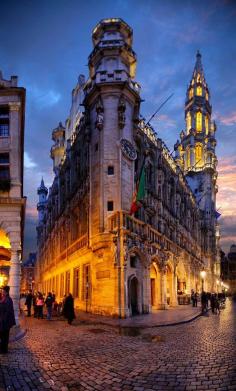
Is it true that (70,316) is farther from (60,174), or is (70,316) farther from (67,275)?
(60,174)

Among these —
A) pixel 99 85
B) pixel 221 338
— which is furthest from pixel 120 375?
pixel 99 85

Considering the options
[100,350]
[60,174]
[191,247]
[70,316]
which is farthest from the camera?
[191,247]

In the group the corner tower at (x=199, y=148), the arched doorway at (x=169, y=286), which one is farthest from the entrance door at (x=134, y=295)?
the corner tower at (x=199, y=148)

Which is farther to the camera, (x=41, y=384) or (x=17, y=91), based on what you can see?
(x=17, y=91)

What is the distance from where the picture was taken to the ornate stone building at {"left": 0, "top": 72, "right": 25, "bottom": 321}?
20.2 metres

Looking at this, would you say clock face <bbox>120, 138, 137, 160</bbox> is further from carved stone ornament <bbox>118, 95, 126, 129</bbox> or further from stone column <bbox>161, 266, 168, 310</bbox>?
stone column <bbox>161, 266, 168, 310</bbox>

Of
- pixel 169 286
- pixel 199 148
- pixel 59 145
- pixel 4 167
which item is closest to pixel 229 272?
pixel 199 148

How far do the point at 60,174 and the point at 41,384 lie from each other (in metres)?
45.9

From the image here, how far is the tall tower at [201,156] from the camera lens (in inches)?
3521

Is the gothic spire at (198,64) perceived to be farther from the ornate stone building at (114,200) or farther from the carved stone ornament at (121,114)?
A: the carved stone ornament at (121,114)

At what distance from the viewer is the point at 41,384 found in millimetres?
8180

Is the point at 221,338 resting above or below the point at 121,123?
below

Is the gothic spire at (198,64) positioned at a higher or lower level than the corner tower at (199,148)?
higher

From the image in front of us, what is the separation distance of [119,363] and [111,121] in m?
23.9
